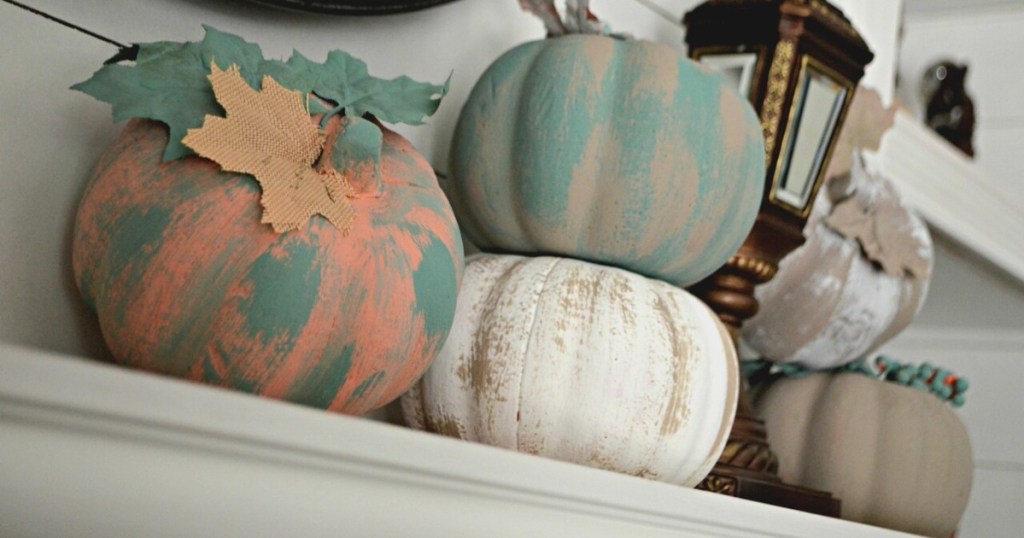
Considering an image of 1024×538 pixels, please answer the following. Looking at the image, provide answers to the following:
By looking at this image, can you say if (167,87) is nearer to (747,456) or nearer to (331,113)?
(331,113)

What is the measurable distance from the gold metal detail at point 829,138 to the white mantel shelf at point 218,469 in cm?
53

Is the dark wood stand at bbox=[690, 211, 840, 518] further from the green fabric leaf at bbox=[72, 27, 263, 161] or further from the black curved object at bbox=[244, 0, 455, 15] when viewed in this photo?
the green fabric leaf at bbox=[72, 27, 263, 161]

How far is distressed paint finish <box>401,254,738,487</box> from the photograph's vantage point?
2.32 ft

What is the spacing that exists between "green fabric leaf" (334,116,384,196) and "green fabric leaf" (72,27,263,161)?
6cm

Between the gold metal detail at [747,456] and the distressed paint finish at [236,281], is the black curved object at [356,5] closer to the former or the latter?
the distressed paint finish at [236,281]

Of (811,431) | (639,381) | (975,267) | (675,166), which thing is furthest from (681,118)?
(975,267)

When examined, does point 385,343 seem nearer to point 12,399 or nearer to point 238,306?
point 238,306

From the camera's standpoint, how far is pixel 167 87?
56cm

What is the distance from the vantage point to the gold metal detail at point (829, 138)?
1005 mm

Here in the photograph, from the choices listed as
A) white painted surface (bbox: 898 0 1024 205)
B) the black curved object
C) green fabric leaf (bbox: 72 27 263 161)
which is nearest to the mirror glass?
the black curved object

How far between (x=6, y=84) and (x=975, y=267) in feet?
6.43

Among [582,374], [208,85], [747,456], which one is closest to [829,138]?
[747,456]

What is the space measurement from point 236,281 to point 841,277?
84 cm

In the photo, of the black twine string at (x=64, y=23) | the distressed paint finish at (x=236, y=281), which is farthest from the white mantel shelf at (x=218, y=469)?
the black twine string at (x=64, y=23)
